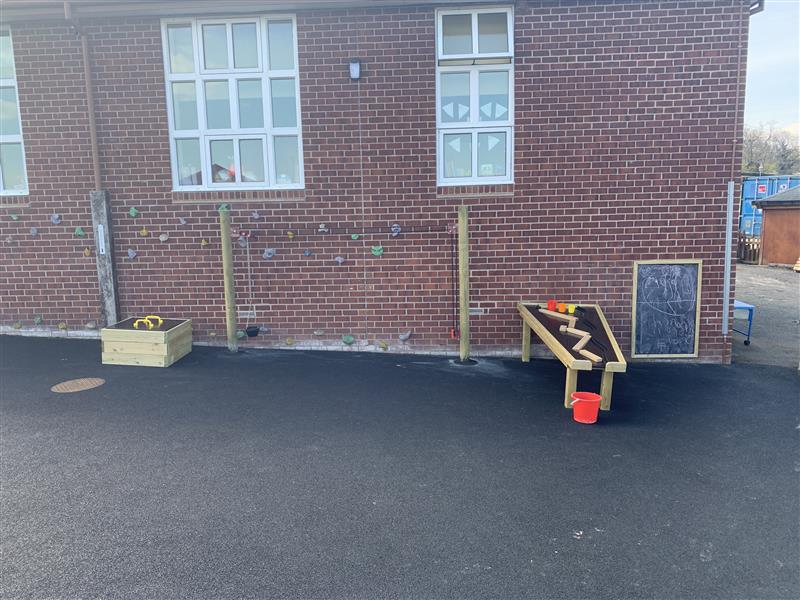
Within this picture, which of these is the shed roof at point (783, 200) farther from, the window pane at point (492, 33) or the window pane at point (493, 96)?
the window pane at point (492, 33)

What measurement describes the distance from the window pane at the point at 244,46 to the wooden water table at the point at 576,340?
464 centimetres

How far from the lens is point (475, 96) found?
7.27 m

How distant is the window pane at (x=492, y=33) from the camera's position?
7113mm

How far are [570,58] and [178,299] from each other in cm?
589

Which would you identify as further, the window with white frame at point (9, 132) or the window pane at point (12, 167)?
the window pane at point (12, 167)

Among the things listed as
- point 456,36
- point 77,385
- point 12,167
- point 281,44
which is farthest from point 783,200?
point 12,167

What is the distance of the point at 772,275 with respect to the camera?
54.4 feet

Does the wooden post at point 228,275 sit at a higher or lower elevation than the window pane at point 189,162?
lower

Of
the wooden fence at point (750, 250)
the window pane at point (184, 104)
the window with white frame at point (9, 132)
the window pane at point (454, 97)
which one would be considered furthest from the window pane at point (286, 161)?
the wooden fence at point (750, 250)

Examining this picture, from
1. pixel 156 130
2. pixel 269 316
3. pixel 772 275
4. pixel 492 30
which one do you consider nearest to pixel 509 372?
pixel 269 316

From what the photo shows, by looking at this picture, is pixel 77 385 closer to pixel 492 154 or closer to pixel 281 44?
pixel 281 44

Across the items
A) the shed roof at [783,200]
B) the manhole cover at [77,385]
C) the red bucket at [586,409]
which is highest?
the shed roof at [783,200]

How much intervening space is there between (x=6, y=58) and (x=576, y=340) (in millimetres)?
8034

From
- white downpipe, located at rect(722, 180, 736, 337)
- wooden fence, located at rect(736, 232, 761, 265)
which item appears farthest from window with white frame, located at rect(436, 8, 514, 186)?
wooden fence, located at rect(736, 232, 761, 265)
